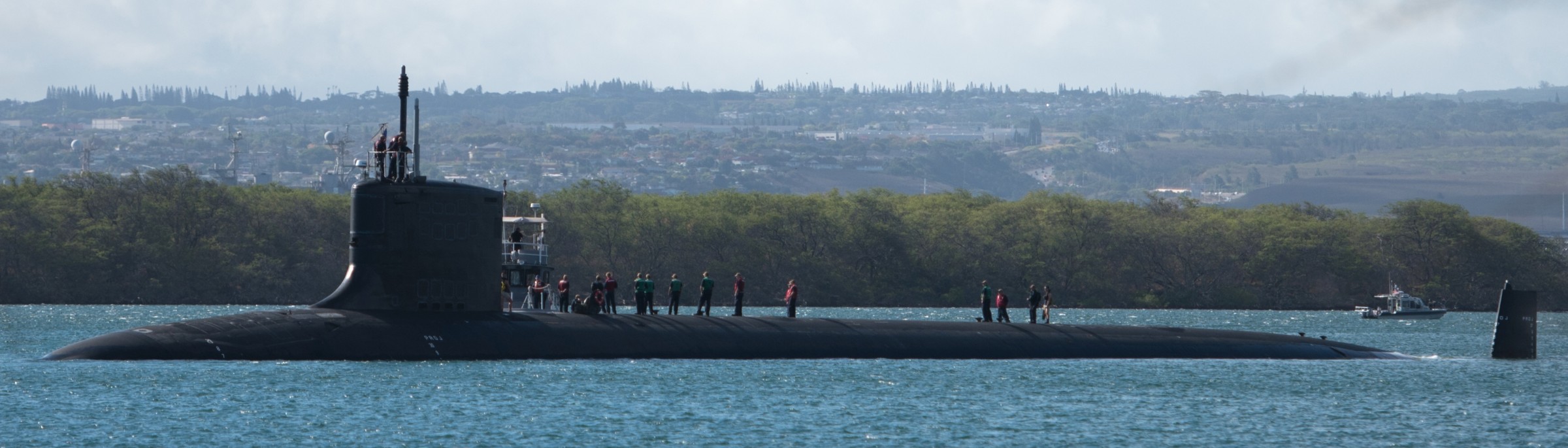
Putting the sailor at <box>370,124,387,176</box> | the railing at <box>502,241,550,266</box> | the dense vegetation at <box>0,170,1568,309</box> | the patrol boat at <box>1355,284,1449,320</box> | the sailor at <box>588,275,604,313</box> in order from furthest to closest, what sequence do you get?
the dense vegetation at <box>0,170,1568,309</box> < the patrol boat at <box>1355,284,1449,320</box> < the sailor at <box>588,275,604,313</box> < the railing at <box>502,241,550,266</box> < the sailor at <box>370,124,387,176</box>

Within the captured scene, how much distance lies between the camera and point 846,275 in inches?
3935

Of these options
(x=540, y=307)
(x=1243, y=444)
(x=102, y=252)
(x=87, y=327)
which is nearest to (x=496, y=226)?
(x=540, y=307)

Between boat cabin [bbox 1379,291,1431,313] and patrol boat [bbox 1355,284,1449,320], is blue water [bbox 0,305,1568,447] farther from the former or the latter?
boat cabin [bbox 1379,291,1431,313]

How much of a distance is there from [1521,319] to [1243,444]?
17.2 m

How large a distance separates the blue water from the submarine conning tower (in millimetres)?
1252

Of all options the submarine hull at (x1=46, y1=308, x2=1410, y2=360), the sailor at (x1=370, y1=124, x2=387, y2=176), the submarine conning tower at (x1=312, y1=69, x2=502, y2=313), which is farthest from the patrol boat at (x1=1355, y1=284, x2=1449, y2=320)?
Answer: the sailor at (x1=370, y1=124, x2=387, y2=176)

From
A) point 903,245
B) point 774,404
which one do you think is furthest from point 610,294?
point 903,245

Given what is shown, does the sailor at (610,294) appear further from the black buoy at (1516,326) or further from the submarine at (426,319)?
the black buoy at (1516,326)

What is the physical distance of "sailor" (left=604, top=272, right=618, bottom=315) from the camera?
129 ft

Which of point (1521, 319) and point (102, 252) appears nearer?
point (1521, 319)

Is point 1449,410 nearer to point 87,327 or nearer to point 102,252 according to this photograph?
point 87,327

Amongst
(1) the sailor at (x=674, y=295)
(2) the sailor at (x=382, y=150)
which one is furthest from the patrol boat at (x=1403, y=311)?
(2) the sailor at (x=382, y=150)

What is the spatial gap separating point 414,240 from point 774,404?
7.21m

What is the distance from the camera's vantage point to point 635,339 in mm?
36656
